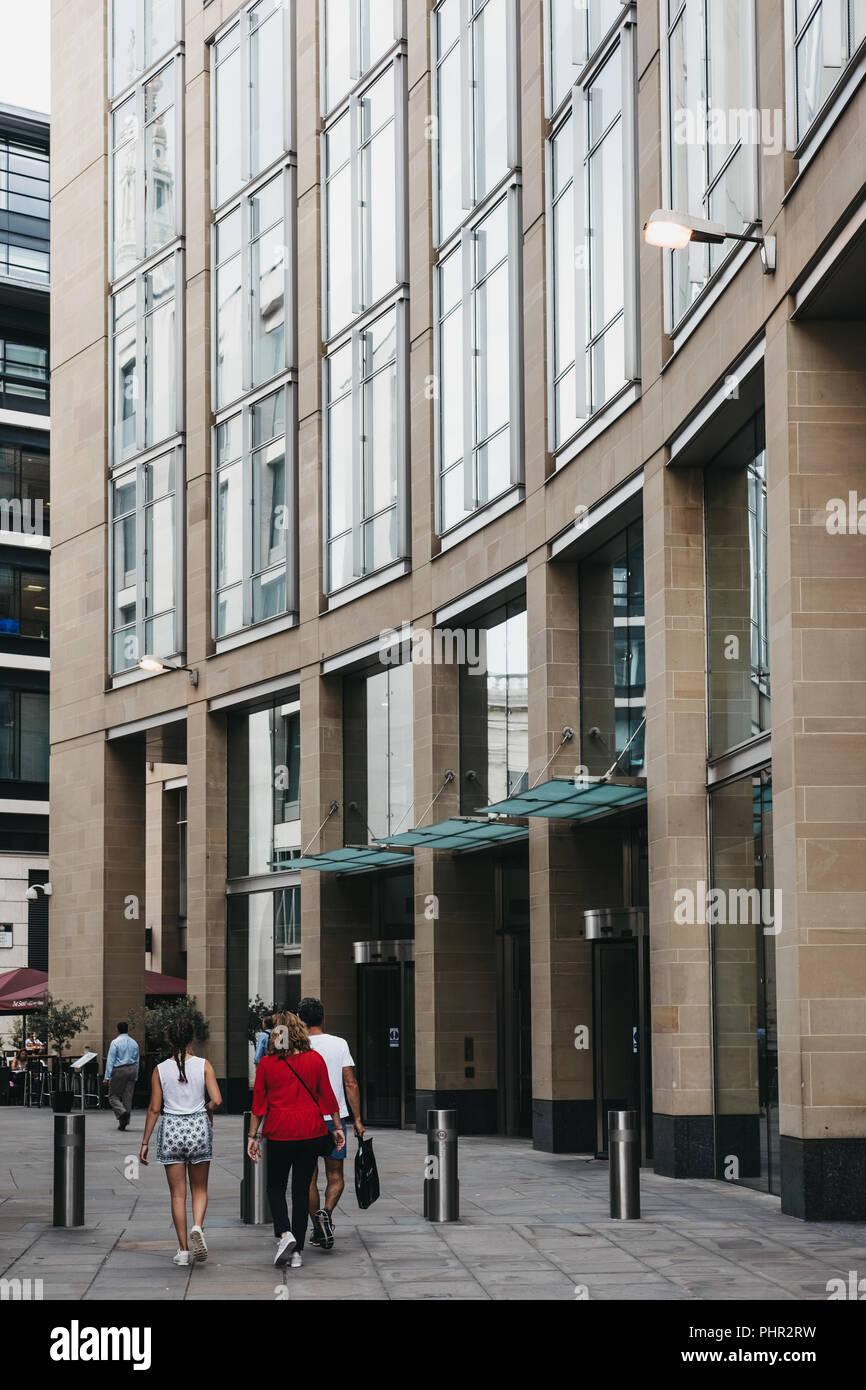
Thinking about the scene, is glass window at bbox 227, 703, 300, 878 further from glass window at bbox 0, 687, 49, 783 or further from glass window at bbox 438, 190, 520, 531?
glass window at bbox 0, 687, 49, 783

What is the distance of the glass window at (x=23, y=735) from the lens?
5656 centimetres

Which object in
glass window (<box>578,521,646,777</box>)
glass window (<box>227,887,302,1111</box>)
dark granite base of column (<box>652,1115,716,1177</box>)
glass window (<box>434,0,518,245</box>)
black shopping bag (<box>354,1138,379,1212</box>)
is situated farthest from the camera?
glass window (<box>227,887,302,1111</box>)

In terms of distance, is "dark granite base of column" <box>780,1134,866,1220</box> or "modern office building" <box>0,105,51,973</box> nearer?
"dark granite base of column" <box>780,1134,866,1220</box>

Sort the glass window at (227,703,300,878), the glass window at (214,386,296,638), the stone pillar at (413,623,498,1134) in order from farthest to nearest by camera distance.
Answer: the glass window at (227,703,300,878), the glass window at (214,386,296,638), the stone pillar at (413,623,498,1134)

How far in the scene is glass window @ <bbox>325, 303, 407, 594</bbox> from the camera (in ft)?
91.6

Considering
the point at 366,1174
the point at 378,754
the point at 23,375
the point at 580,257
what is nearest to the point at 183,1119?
the point at 366,1174

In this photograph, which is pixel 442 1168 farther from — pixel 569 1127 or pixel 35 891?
pixel 35 891

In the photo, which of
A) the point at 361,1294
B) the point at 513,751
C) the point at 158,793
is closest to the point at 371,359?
the point at 513,751

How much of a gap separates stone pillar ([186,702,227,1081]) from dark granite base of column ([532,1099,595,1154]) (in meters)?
11.6

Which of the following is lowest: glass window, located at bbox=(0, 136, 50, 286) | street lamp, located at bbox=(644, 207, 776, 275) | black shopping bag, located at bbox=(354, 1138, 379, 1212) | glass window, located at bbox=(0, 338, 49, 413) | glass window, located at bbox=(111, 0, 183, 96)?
black shopping bag, located at bbox=(354, 1138, 379, 1212)

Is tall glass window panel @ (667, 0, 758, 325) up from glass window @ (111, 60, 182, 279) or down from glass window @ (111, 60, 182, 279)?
down

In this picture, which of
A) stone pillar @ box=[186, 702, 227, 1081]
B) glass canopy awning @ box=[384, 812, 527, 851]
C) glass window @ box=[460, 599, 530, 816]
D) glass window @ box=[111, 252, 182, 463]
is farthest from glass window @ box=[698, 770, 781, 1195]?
glass window @ box=[111, 252, 182, 463]

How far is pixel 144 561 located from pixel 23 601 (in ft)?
73.6
